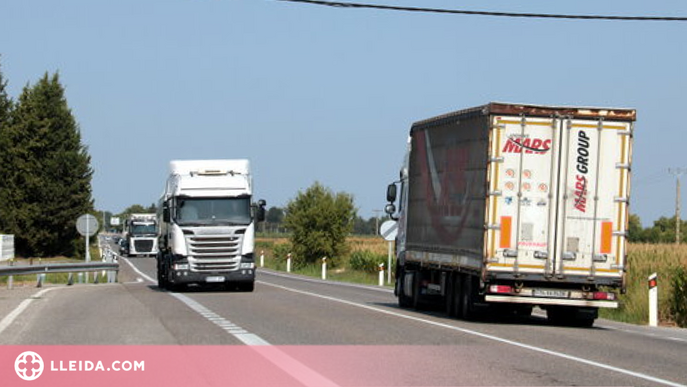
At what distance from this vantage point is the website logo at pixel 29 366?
1133 cm

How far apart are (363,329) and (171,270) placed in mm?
14101

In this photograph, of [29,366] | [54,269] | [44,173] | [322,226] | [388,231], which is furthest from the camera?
[44,173]

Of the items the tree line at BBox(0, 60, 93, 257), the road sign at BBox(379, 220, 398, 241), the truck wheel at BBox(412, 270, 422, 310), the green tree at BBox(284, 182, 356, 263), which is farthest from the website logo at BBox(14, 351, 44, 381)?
the tree line at BBox(0, 60, 93, 257)

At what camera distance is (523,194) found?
20.2m

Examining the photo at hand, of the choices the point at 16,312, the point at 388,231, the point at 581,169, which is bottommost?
→ the point at 16,312

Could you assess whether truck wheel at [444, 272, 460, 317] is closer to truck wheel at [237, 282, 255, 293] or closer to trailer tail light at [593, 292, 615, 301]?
trailer tail light at [593, 292, 615, 301]

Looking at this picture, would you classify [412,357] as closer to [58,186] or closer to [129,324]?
[129,324]

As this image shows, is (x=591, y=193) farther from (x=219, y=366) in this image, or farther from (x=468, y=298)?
(x=219, y=366)

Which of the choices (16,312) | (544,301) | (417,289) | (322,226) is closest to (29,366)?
(16,312)

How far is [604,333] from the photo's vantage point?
19.8m

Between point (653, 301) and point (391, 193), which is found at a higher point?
point (391, 193)

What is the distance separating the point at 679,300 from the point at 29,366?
1631cm

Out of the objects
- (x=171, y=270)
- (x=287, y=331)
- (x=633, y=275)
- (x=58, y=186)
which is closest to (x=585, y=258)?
(x=287, y=331)

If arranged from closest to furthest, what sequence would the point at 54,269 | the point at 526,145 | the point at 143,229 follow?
the point at 526,145 → the point at 54,269 → the point at 143,229
